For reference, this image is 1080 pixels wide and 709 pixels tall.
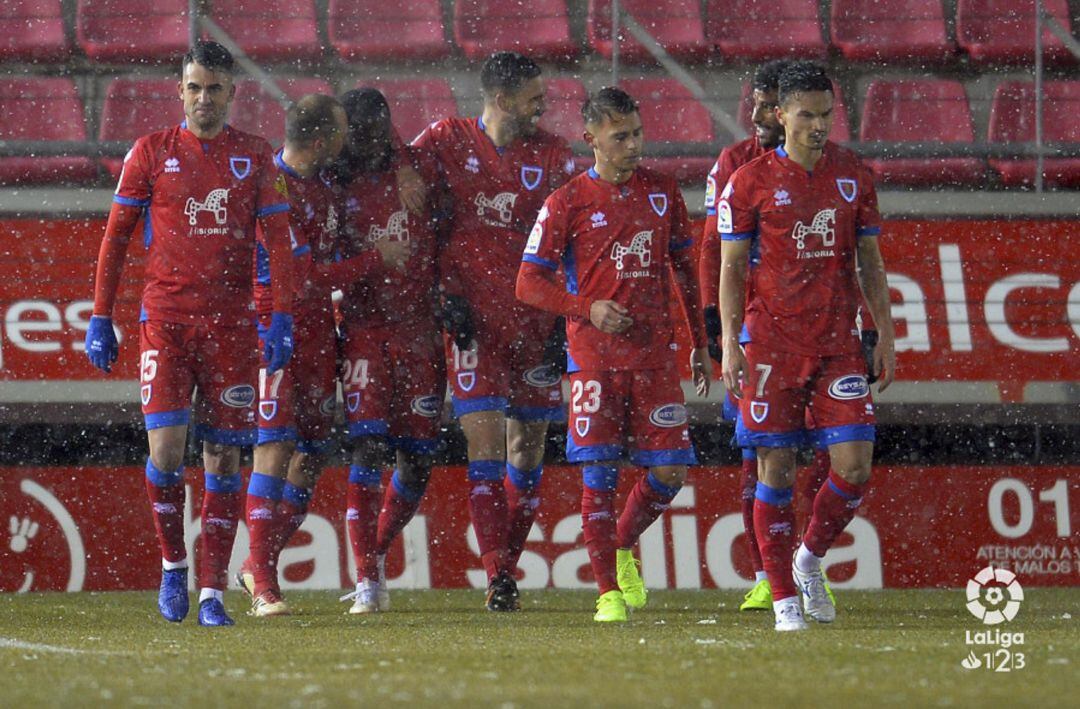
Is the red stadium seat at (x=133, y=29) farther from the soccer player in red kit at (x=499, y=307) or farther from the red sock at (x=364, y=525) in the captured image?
the red sock at (x=364, y=525)

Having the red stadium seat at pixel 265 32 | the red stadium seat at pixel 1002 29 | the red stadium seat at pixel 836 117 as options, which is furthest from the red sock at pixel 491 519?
the red stadium seat at pixel 1002 29

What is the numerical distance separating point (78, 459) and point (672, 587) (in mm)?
3197

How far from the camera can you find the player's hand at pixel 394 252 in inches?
286

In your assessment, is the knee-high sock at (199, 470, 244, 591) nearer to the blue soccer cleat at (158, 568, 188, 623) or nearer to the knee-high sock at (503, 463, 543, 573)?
the blue soccer cleat at (158, 568, 188, 623)

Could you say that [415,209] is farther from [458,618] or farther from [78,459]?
[78,459]

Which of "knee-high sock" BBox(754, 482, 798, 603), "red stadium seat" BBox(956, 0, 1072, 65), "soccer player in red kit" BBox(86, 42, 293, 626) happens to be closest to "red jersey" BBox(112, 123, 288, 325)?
"soccer player in red kit" BBox(86, 42, 293, 626)

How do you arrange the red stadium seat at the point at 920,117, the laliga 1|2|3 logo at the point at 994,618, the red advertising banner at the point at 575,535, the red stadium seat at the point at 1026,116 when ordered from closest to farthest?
the laliga 1|2|3 logo at the point at 994,618 < the red advertising banner at the point at 575,535 < the red stadium seat at the point at 1026,116 < the red stadium seat at the point at 920,117

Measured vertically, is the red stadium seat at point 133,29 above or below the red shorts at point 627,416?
above

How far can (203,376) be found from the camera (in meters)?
6.53

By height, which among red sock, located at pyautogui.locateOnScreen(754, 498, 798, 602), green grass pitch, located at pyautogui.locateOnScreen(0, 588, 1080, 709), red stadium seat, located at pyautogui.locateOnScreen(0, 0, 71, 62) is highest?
red stadium seat, located at pyautogui.locateOnScreen(0, 0, 71, 62)

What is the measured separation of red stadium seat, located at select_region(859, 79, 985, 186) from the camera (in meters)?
10.9

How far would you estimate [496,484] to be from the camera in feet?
24.0

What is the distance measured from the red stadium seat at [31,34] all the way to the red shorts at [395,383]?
5.04 metres

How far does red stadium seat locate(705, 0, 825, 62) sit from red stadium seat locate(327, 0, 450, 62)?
1.71 m
